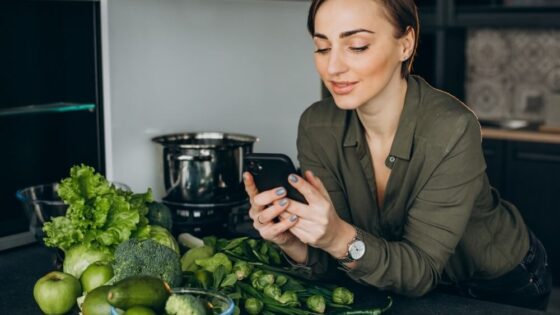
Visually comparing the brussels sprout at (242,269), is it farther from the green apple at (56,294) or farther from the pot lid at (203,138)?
the pot lid at (203,138)

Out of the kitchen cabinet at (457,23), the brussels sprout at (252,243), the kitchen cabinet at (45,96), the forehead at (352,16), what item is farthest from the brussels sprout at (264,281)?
the kitchen cabinet at (457,23)

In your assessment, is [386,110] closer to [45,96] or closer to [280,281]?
[280,281]

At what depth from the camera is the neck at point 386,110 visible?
1.79 metres

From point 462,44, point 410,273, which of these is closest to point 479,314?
point 410,273

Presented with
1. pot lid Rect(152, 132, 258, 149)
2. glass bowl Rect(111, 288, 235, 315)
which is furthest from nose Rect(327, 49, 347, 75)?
pot lid Rect(152, 132, 258, 149)

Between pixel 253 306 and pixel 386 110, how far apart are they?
57cm

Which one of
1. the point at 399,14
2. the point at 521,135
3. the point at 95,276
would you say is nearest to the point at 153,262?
the point at 95,276

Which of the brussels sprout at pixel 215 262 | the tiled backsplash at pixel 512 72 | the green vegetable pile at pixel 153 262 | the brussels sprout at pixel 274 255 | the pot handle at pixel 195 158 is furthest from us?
the tiled backsplash at pixel 512 72

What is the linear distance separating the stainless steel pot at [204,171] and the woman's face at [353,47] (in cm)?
51

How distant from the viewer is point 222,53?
2531mm

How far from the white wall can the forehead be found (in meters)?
0.75

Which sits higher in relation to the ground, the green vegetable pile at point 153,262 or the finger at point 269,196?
the finger at point 269,196

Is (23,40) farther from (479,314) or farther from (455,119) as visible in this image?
(479,314)

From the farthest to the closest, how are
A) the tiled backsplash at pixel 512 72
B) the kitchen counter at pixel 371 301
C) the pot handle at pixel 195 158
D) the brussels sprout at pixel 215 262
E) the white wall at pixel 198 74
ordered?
the tiled backsplash at pixel 512 72
the white wall at pixel 198 74
the pot handle at pixel 195 158
the brussels sprout at pixel 215 262
the kitchen counter at pixel 371 301
